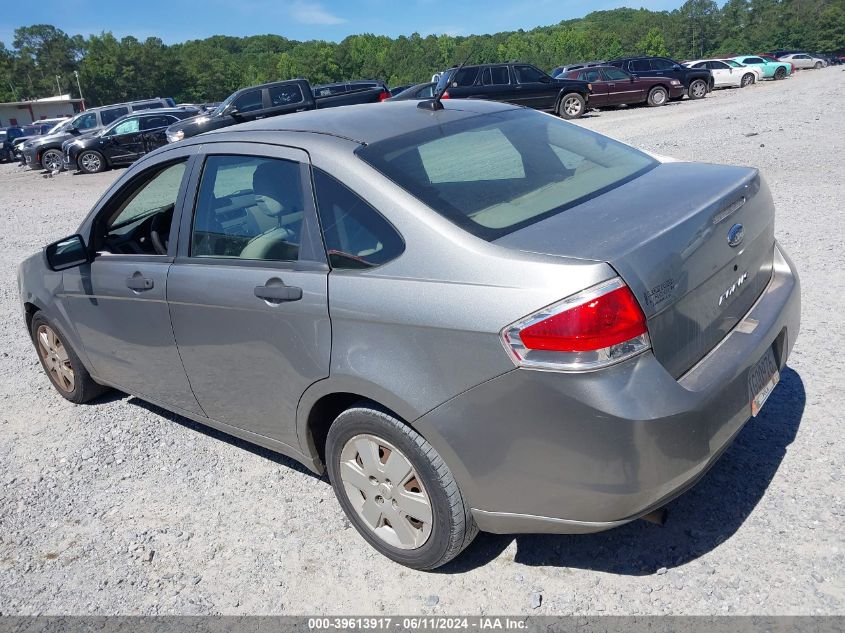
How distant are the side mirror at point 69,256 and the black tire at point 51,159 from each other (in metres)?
23.2

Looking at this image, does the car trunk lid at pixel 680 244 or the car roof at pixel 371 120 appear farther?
the car roof at pixel 371 120

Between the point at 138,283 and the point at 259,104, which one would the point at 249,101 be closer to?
the point at 259,104

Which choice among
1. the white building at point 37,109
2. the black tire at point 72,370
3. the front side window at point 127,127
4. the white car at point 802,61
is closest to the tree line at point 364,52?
the white building at point 37,109

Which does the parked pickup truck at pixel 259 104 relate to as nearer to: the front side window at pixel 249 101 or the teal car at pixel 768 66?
the front side window at pixel 249 101

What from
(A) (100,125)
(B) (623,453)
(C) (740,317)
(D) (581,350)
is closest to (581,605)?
(B) (623,453)

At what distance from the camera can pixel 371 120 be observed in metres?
3.29

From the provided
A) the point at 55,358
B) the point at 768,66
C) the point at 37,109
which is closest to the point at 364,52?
the point at 37,109

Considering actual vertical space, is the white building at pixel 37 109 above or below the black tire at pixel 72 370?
above

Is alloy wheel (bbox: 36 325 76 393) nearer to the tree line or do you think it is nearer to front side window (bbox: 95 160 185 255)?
front side window (bbox: 95 160 185 255)

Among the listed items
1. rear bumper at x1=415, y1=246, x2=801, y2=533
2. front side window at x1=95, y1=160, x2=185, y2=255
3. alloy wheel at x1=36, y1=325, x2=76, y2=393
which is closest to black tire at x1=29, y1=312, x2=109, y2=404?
alloy wheel at x1=36, y1=325, x2=76, y2=393

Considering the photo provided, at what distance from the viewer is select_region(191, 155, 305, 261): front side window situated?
10.1 feet

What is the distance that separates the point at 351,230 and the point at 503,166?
2.85 feet

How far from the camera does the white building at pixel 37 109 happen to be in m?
94.3

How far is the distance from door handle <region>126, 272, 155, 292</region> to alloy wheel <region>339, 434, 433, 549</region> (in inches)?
56.3
